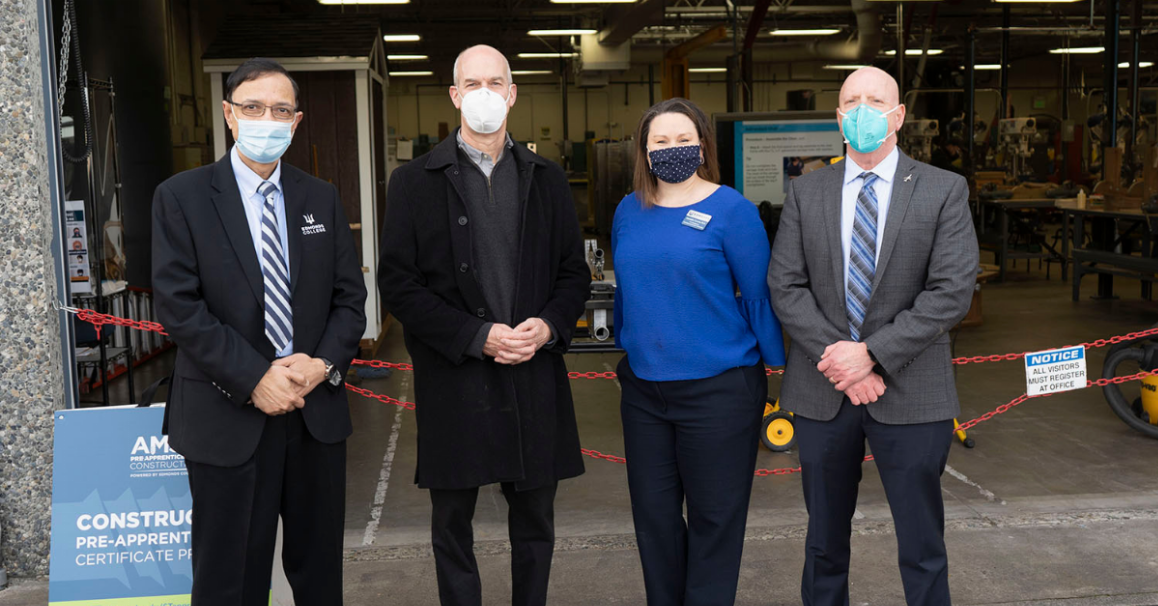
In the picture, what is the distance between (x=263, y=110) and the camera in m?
2.42

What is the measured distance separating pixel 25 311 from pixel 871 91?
2.65 meters

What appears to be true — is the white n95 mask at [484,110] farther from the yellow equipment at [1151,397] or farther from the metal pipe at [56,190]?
the yellow equipment at [1151,397]

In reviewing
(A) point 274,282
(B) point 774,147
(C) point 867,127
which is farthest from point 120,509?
(B) point 774,147

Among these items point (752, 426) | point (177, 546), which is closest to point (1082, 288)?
point (752, 426)

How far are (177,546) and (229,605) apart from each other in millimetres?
523

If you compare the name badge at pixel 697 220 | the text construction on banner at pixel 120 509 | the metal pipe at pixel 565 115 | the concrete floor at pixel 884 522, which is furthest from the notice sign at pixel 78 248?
the metal pipe at pixel 565 115

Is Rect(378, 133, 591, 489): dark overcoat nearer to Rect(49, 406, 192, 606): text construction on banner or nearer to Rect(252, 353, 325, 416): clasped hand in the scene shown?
Rect(252, 353, 325, 416): clasped hand

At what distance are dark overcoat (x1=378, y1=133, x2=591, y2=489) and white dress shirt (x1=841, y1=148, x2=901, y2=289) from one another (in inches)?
28.3

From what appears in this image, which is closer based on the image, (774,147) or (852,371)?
(852,371)

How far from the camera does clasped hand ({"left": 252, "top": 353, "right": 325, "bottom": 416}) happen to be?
2.33 meters

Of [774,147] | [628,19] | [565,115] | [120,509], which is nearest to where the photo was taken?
[120,509]

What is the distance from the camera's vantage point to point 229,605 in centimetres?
240

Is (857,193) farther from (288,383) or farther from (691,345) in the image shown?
(288,383)

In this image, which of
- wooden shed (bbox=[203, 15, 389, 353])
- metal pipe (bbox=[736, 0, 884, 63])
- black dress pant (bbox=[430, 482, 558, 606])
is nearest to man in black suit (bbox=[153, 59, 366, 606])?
black dress pant (bbox=[430, 482, 558, 606])
